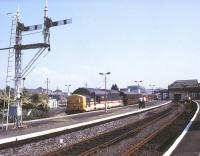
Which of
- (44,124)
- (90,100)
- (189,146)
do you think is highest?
(90,100)

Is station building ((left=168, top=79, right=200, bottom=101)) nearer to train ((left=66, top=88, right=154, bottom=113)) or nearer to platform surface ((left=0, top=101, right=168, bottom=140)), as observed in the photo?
train ((left=66, top=88, right=154, bottom=113))

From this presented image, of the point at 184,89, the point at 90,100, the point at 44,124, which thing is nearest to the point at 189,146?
the point at 44,124

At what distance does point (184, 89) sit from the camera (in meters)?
134

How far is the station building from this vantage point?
128 meters

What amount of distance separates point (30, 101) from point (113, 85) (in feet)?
395

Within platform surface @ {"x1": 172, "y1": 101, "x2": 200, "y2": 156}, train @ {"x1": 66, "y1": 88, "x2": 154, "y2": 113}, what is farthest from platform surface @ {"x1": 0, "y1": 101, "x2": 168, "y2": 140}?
platform surface @ {"x1": 172, "y1": 101, "x2": 200, "y2": 156}

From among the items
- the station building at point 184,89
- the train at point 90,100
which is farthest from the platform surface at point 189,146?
the station building at point 184,89

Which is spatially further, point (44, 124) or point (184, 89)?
point (184, 89)

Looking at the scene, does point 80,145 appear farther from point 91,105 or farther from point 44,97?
point 91,105

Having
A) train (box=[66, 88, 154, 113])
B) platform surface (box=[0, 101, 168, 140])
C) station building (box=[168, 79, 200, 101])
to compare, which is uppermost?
station building (box=[168, 79, 200, 101])

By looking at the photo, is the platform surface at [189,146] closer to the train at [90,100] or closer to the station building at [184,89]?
the train at [90,100]

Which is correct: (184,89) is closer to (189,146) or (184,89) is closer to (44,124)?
(44,124)

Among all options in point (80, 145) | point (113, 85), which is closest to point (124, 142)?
point (80, 145)

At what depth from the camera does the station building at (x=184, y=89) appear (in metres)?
128
